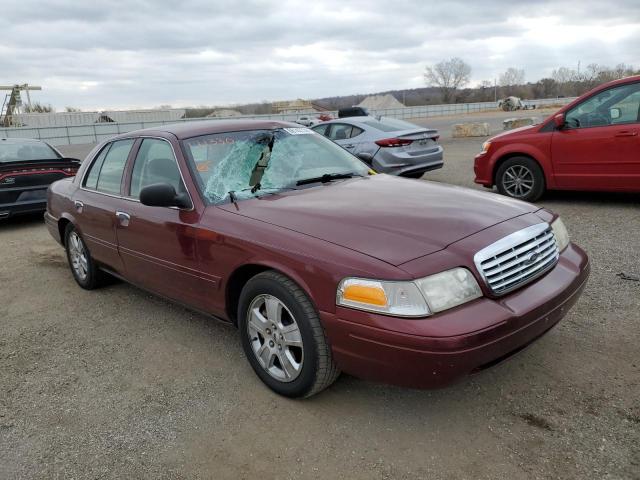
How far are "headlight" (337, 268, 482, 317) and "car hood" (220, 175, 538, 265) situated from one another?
143 mm

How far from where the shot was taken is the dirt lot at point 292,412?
255 centimetres

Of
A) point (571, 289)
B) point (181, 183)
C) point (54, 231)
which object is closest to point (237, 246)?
point (181, 183)

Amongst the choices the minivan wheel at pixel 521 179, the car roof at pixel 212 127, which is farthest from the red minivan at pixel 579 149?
the car roof at pixel 212 127

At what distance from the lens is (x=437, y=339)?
2.40 m

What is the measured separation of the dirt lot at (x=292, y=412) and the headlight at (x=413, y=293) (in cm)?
73

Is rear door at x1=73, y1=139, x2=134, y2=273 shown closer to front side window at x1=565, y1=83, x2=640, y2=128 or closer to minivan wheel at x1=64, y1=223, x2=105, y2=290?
minivan wheel at x1=64, y1=223, x2=105, y2=290

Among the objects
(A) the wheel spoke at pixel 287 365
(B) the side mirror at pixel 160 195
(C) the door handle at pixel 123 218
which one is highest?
(B) the side mirror at pixel 160 195

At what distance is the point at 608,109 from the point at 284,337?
234 inches

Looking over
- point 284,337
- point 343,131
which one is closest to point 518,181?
point 343,131

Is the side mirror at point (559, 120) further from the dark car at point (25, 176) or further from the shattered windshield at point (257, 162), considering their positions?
the dark car at point (25, 176)

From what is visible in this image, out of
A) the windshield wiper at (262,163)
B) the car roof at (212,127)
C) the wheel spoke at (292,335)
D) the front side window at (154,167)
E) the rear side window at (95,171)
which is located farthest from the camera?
the rear side window at (95,171)

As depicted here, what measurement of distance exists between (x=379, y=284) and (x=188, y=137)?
6.95 ft

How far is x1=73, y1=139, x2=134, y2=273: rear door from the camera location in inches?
174

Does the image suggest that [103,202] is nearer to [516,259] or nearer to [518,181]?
[516,259]
